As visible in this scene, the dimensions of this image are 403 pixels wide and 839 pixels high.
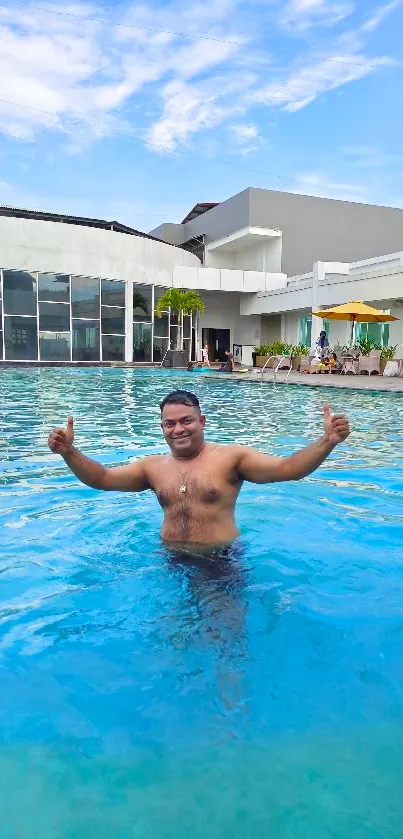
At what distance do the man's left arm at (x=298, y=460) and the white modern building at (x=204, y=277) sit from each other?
19.3 m

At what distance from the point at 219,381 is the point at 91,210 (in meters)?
15.2

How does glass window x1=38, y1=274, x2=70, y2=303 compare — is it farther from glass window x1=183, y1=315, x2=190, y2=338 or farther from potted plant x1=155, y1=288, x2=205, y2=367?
glass window x1=183, y1=315, x2=190, y2=338

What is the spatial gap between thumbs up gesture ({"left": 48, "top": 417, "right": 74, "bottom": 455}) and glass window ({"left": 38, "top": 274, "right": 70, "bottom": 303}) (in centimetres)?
2370

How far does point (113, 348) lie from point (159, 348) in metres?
2.85

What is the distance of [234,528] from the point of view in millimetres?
3344

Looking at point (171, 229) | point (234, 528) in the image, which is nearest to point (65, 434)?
point (234, 528)

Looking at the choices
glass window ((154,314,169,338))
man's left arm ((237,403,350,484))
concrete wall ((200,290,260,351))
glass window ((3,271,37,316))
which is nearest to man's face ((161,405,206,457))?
man's left arm ((237,403,350,484))

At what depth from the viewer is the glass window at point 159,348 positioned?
29411 mm

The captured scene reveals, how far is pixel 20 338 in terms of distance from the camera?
2498 centimetres

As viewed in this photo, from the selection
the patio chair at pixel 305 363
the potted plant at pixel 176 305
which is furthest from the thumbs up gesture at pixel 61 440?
the potted plant at pixel 176 305

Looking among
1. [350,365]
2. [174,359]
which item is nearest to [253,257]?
[174,359]

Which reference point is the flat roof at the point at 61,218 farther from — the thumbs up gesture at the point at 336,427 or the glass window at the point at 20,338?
the thumbs up gesture at the point at 336,427

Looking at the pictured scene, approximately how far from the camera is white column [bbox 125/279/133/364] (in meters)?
27.9

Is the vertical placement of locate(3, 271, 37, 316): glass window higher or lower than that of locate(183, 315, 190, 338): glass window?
higher
